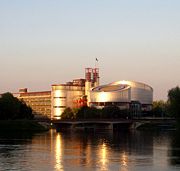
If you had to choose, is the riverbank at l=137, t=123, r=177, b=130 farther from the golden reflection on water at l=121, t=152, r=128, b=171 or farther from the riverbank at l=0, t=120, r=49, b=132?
the golden reflection on water at l=121, t=152, r=128, b=171

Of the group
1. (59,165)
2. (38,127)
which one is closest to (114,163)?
(59,165)

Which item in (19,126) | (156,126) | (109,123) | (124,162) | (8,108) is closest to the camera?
(124,162)

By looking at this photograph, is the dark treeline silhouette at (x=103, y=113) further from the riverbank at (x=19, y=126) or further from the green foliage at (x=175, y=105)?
the green foliage at (x=175, y=105)

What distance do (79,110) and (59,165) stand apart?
445ft

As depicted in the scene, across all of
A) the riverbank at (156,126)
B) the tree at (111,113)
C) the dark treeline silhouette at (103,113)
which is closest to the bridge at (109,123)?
the riverbank at (156,126)

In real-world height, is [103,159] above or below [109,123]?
below

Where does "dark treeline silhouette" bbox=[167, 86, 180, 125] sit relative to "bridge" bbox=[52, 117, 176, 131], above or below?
above

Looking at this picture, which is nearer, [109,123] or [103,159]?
[103,159]

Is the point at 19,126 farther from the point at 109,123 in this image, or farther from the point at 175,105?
the point at 109,123

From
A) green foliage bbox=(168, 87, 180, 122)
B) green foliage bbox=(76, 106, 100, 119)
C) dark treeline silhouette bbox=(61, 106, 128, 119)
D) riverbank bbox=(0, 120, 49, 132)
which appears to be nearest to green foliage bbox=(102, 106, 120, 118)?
dark treeline silhouette bbox=(61, 106, 128, 119)

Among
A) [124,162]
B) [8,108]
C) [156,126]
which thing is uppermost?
[8,108]

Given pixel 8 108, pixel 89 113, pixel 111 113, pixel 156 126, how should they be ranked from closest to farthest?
1. pixel 8 108
2. pixel 156 126
3. pixel 111 113
4. pixel 89 113

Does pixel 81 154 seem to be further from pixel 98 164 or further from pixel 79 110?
pixel 79 110

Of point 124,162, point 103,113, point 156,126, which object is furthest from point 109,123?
point 124,162
